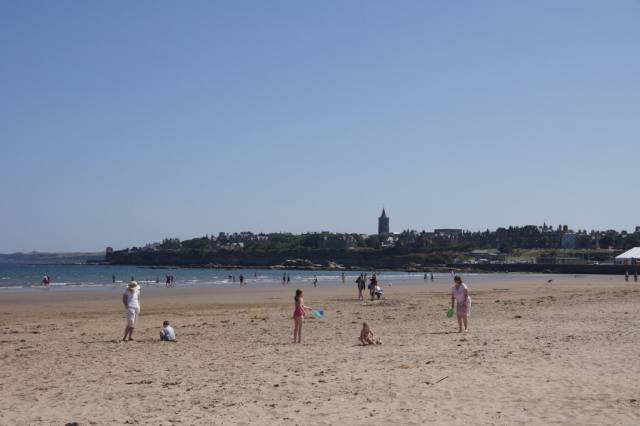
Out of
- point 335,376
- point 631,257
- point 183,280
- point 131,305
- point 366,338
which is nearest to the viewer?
point 335,376

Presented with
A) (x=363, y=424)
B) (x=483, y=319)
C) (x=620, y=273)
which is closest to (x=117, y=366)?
(x=363, y=424)

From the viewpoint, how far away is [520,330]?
50.6 feet

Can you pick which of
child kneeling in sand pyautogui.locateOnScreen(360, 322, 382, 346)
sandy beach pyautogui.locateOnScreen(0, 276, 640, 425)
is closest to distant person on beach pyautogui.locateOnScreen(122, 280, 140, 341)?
sandy beach pyautogui.locateOnScreen(0, 276, 640, 425)

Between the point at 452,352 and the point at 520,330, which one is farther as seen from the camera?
the point at 520,330

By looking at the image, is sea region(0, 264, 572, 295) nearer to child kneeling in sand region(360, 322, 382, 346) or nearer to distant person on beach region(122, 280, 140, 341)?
distant person on beach region(122, 280, 140, 341)

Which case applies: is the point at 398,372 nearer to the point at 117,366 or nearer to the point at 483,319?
the point at 117,366

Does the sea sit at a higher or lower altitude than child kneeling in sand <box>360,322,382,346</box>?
lower

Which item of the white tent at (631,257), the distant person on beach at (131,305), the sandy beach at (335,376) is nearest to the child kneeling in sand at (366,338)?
the sandy beach at (335,376)

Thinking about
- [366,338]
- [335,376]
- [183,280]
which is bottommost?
[183,280]

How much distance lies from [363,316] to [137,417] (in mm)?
13788

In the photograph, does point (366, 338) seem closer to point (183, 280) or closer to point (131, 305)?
point (131, 305)

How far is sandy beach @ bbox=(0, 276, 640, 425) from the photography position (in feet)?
26.4

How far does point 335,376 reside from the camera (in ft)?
33.6

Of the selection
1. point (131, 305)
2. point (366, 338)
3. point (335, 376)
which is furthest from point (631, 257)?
point (335, 376)
